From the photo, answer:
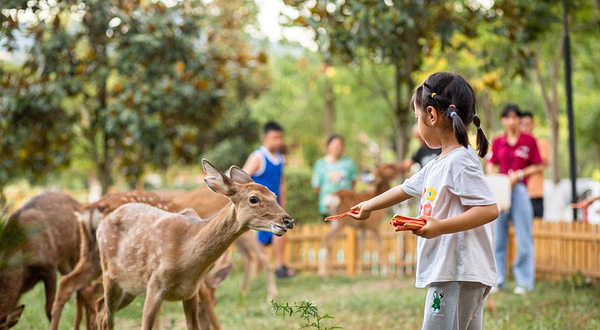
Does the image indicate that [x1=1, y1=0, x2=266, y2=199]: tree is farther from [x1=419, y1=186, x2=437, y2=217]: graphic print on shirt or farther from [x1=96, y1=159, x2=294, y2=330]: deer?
[x1=419, y1=186, x2=437, y2=217]: graphic print on shirt

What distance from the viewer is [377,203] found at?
12.4 feet

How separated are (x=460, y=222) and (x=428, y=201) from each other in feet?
1.07

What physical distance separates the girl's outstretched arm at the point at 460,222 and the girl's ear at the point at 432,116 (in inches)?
19.4

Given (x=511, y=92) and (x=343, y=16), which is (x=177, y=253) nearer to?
(x=343, y=16)

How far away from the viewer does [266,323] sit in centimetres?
675

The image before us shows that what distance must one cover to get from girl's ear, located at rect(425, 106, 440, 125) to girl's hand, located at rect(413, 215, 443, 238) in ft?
2.00

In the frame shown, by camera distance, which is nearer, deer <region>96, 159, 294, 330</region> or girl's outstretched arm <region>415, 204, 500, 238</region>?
girl's outstretched arm <region>415, 204, 500, 238</region>

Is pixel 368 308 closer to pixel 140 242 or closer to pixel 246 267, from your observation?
pixel 246 267

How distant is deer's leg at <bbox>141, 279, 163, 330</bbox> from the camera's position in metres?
4.36

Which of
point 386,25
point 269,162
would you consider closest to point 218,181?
point 269,162

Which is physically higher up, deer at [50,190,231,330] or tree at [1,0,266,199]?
tree at [1,0,266,199]

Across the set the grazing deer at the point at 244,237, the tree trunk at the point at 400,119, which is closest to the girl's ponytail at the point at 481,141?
the grazing deer at the point at 244,237

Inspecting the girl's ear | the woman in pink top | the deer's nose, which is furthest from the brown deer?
the woman in pink top

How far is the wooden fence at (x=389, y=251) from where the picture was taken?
977cm
